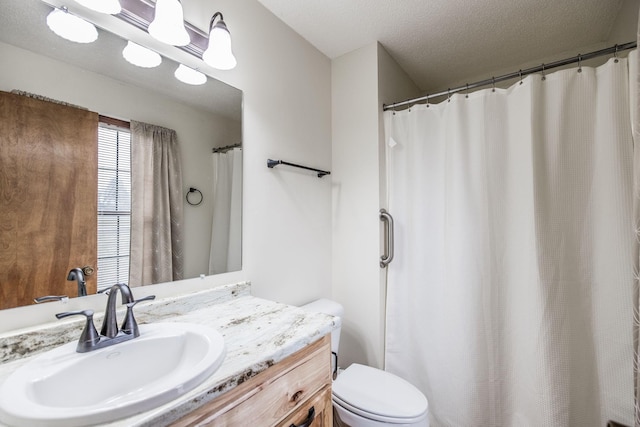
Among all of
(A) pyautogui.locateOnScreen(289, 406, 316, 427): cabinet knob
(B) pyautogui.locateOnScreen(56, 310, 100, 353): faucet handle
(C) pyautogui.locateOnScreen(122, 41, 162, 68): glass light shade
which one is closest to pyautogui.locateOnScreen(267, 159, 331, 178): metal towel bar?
(C) pyautogui.locateOnScreen(122, 41, 162, 68): glass light shade

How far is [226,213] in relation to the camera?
126 centimetres

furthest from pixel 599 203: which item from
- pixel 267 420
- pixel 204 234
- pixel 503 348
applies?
pixel 204 234

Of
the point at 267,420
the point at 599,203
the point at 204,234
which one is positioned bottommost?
the point at 267,420

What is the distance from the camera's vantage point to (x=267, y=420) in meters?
0.73

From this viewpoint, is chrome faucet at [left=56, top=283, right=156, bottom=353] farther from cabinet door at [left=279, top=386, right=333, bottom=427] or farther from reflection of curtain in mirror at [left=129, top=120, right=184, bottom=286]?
cabinet door at [left=279, top=386, right=333, bottom=427]

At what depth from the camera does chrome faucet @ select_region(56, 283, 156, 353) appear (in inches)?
29.0

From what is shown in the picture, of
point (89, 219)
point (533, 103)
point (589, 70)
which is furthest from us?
point (533, 103)

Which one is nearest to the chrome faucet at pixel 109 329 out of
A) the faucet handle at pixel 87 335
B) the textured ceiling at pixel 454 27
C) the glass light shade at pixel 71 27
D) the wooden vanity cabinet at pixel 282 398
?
the faucet handle at pixel 87 335

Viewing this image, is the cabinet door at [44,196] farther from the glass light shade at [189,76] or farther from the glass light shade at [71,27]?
the glass light shade at [189,76]

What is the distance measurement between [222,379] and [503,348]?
1.49m

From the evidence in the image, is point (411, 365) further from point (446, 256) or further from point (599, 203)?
point (599, 203)

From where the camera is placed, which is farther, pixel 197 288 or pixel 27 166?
pixel 197 288

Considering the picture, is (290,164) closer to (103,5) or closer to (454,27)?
(103,5)

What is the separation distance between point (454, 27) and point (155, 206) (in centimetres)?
190
